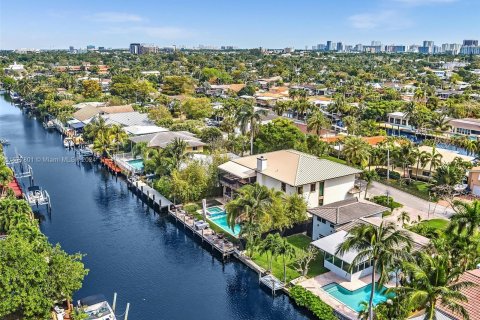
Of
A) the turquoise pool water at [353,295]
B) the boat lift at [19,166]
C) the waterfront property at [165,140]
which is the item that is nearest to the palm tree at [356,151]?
the waterfront property at [165,140]

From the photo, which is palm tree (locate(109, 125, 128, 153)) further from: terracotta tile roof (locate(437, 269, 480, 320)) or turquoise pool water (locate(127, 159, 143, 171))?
terracotta tile roof (locate(437, 269, 480, 320))

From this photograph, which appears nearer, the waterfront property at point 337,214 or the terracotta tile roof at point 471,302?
the terracotta tile roof at point 471,302

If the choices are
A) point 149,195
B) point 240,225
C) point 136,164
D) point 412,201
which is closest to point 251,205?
point 240,225

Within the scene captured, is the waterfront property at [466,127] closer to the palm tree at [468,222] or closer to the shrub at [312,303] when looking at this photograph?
the palm tree at [468,222]

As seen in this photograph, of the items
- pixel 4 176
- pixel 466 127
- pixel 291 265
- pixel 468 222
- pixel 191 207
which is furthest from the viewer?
pixel 466 127

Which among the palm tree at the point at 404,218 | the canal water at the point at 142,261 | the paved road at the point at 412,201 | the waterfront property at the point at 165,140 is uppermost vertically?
the waterfront property at the point at 165,140

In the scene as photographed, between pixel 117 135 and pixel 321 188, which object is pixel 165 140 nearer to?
pixel 117 135
